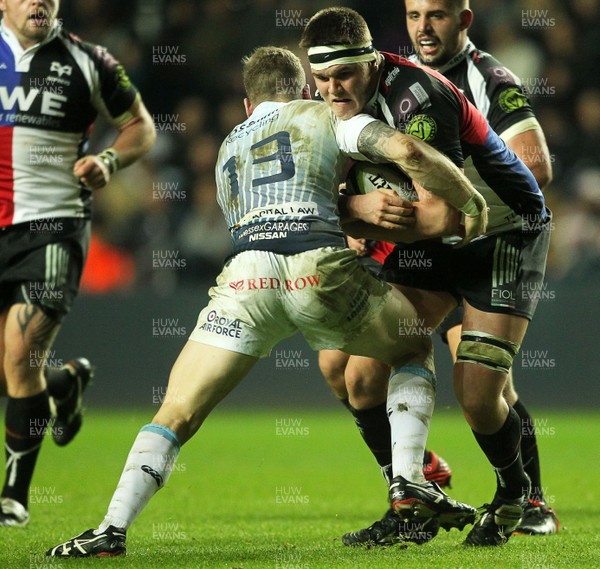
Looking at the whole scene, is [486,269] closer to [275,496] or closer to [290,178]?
[290,178]

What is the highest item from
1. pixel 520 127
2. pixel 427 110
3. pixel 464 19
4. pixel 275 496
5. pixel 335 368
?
pixel 464 19

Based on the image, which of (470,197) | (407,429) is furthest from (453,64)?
(407,429)

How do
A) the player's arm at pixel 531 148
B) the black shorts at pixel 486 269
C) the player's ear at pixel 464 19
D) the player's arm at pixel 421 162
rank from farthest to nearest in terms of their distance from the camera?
the player's ear at pixel 464 19 → the player's arm at pixel 531 148 → the black shorts at pixel 486 269 → the player's arm at pixel 421 162

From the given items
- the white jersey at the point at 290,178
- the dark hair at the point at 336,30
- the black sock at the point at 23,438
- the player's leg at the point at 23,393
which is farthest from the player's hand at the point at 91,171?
the dark hair at the point at 336,30

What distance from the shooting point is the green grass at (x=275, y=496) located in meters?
4.47

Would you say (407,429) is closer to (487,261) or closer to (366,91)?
(487,261)

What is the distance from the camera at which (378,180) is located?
463cm

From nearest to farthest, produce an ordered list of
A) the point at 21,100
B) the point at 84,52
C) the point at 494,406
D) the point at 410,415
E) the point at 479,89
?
the point at 410,415
the point at 494,406
the point at 479,89
the point at 21,100
the point at 84,52

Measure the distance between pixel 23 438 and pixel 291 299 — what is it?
2368 mm

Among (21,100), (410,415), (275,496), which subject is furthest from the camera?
(275,496)

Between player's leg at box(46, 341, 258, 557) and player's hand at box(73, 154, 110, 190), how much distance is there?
6.34ft

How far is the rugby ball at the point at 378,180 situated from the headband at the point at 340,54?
0.43 m

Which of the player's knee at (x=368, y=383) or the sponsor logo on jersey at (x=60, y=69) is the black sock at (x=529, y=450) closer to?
the player's knee at (x=368, y=383)

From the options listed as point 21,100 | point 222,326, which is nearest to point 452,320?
point 222,326
